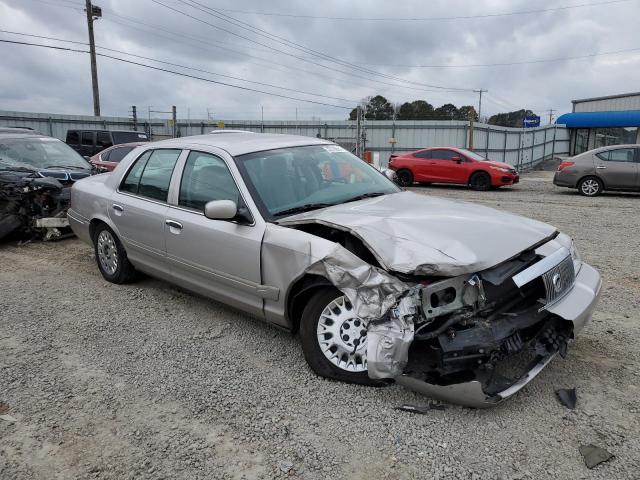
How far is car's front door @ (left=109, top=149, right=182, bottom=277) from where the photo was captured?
15.3 ft

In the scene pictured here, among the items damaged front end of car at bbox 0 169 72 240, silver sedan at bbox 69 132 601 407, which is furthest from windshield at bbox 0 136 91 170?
silver sedan at bbox 69 132 601 407

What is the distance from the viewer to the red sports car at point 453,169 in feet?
52.5

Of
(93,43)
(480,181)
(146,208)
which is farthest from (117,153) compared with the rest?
(93,43)

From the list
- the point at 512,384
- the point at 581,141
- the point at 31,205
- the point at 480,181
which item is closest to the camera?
the point at 512,384

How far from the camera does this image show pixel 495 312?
3.14 meters

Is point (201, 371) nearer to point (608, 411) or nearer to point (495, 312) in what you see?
point (495, 312)

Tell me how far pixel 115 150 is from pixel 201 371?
425 inches

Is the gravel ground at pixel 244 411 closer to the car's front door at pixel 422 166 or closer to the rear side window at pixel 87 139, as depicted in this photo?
the car's front door at pixel 422 166

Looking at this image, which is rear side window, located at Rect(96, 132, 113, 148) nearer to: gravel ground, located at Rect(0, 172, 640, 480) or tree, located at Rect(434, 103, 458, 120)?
gravel ground, located at Rect(0, 172, 640, 480)

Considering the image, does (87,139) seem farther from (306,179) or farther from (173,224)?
(306,179)

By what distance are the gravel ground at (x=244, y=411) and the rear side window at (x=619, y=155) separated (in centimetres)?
1045

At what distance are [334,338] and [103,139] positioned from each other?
658 inches

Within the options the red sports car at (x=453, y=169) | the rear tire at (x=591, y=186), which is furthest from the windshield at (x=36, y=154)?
the rear tire at (x=591, y=186)

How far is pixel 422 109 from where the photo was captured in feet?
227
